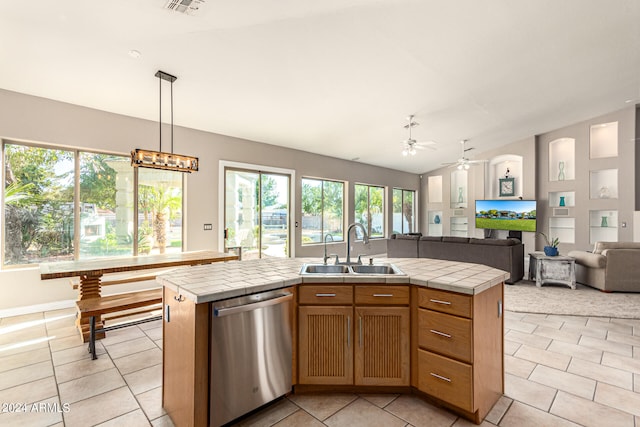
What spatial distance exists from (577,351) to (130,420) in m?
3.69

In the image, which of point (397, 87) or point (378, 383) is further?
point (397, 87)

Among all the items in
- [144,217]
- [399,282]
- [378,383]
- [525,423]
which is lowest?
[525,423]

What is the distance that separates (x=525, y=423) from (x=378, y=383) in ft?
2.95

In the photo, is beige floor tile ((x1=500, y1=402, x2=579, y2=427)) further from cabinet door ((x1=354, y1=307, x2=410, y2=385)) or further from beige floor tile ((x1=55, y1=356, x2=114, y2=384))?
beige floor tile ((x1=55, y1=356, x2=114, y2=384))

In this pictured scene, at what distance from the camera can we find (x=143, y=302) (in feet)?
9.87

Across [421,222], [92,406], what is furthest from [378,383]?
[421,222]

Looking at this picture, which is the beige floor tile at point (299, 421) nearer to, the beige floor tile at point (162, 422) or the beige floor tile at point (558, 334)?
the beige floor tile at point (162, 422)

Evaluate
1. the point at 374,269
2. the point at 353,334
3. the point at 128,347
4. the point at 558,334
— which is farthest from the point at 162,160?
the point at 558,334

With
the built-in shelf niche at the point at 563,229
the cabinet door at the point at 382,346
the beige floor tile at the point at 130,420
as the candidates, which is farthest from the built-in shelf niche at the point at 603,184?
the beige floor tile at the point at 130,420

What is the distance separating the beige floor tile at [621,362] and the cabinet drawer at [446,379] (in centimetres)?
172

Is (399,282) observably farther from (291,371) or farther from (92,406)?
(92,406)

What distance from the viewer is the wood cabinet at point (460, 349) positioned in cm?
176

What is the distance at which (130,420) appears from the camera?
1853 millimetres

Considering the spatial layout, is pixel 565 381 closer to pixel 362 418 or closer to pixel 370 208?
pixel 362 418
